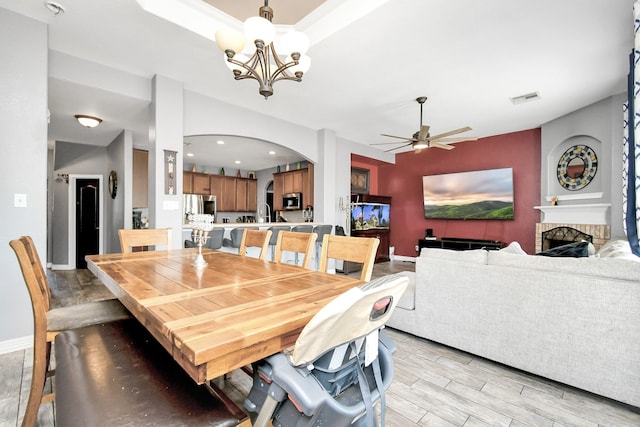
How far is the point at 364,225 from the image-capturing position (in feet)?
22.2

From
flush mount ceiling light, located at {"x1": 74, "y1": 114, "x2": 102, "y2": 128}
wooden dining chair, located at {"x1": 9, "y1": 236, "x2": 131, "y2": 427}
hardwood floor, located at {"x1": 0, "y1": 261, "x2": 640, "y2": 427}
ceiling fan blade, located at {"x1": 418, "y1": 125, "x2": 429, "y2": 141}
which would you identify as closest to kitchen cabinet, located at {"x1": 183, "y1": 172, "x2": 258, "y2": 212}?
flush mount ceiling light, located at {"x1": 74, "y1": 114, "x2": 102, "y2": 128}

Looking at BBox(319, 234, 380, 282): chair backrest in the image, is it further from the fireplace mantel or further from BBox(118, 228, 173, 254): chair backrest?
the fireplace mantel

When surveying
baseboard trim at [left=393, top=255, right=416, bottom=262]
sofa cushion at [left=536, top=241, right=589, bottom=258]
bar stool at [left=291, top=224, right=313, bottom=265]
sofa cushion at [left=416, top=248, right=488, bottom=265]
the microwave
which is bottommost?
baseboard trim at [left=393, top=255, right=416, bottom=262]

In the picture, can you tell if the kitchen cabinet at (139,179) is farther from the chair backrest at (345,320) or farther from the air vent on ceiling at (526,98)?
the air vent on ceiling at (526,98)

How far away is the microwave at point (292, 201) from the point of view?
6.99 m

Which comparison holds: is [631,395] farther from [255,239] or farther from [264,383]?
[255,239]

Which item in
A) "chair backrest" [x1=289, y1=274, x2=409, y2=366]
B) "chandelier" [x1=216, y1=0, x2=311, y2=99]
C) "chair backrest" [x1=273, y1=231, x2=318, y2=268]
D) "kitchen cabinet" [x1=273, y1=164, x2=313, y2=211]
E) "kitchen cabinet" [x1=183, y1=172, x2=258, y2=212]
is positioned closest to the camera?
"chair backrest" [x1=289, y1=274, x2=409, y2=366]

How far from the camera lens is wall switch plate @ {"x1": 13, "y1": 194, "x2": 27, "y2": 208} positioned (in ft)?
7.74

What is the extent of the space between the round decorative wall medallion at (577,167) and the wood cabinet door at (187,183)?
8.09 m

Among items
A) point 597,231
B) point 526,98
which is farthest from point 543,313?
point 597,231

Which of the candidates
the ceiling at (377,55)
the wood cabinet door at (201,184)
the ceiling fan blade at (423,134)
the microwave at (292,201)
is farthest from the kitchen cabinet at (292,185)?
the ceiling fan blade at (423,134)

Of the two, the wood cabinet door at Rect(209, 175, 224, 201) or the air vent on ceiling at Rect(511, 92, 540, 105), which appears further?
the wood cabinet door at Rect(209, 175, 224, 201)

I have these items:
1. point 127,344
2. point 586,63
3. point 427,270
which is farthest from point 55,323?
point 586,63

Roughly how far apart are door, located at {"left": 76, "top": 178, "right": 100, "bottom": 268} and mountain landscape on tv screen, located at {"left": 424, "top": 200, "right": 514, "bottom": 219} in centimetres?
716
